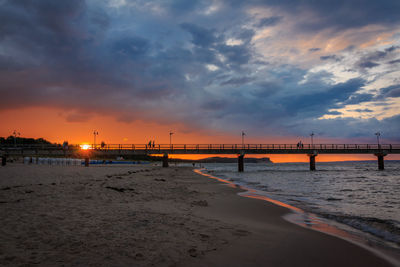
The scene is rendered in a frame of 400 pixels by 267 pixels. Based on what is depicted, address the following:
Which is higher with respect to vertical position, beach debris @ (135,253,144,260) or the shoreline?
beach debris @ (135,253,144,260)

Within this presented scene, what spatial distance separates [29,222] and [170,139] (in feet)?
282

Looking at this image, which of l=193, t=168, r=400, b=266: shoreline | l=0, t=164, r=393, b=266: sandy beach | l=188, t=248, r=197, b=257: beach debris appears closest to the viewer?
l=0, t=164, r=393, b=266: sandy beach

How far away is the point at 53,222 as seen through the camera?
5.70m

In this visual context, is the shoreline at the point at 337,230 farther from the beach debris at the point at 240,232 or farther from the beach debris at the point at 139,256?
the beach debris at the point at 139,256

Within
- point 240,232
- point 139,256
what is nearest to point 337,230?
point 240,232

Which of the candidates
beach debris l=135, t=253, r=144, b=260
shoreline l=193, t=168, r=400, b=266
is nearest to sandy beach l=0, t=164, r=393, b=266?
beach debris l=135, t=253, r=144, b=260

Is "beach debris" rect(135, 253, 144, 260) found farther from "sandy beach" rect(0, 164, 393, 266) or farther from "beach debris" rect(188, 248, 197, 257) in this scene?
"beach debris" rect(188, 248, 197, 257)

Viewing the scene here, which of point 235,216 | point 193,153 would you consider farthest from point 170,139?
point 235,216

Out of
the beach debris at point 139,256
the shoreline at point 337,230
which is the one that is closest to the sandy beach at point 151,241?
the beach debris at point 139,256

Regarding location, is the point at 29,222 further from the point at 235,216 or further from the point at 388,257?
the point at 388,257

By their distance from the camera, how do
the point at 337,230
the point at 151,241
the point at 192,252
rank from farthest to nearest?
the point at 337,230, the point at 151,241, the point at 192,252

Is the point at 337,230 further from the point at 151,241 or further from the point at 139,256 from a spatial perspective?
the point at 139,256

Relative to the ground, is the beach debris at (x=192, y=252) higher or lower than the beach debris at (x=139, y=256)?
lower

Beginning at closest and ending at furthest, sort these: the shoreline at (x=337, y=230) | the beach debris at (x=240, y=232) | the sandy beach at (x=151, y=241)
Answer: the sandy beach at (x=151, y=241), the shoreline at (x=337, y=230), the beach debris at (x=240, y=232)
